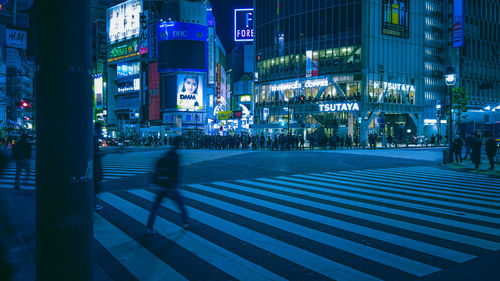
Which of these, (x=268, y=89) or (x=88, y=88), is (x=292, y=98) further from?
(x=88, y=88)

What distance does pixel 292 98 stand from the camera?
191 ft

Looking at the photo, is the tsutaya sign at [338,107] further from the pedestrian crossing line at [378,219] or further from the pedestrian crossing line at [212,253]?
the pedestrian crossing line at [212,253]

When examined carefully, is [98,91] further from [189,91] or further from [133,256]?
[133,256]

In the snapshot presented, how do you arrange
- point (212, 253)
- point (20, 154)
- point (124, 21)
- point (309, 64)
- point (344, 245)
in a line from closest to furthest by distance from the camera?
1. point (212, 253)
2. point (344, 245)
3. point (20, 154)
4. point (309, 64)
5. point (124, 21)

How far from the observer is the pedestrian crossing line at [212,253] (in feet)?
13.6

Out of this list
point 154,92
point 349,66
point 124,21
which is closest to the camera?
point 349,66

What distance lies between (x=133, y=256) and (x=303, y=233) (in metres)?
2.74

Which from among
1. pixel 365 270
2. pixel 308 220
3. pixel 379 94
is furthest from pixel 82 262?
pixel 379 94

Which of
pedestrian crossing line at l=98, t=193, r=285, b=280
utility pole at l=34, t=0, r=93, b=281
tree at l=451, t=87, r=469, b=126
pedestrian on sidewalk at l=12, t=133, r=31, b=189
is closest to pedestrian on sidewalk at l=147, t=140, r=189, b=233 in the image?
pedestrian crossing line at l=98, t=193, r=285, b=280

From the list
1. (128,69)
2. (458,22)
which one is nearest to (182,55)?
(128,69)

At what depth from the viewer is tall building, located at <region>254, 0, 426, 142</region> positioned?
52688mm

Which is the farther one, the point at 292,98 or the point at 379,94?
the point at 292,98

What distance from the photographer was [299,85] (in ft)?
188

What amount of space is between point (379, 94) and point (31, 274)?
5513cm
